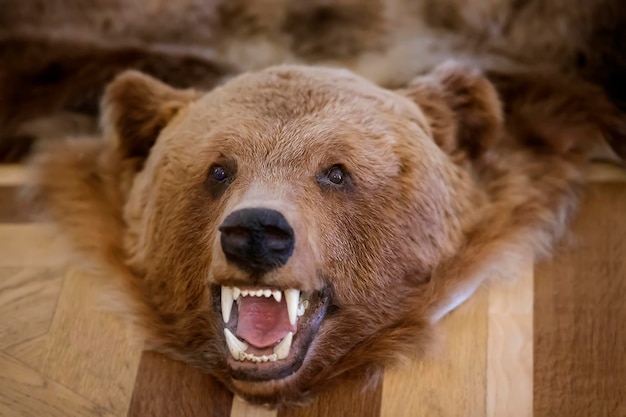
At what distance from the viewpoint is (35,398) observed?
4.04 feet

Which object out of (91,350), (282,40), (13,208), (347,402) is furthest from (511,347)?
(13,208)

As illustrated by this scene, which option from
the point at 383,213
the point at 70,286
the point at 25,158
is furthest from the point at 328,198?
the point at 25,158

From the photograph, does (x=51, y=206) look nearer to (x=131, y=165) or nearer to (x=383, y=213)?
(x=131, y=165)

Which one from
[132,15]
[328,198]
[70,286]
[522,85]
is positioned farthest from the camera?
[132,15]

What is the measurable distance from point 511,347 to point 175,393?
0.52m

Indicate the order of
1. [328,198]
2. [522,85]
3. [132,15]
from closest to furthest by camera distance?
[328,198] → [522,85] → [132,15]

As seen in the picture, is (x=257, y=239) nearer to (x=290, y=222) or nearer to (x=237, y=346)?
(x=290, y=222)

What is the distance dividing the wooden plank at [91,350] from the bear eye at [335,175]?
403mm

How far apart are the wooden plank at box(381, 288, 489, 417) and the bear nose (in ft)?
0.99

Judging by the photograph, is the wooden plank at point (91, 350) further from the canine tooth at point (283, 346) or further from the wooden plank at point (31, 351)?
the canine tooth at point (283, 346)

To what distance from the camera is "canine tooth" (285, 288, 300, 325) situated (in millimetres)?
Result: 1082

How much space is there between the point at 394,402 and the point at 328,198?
32 cm

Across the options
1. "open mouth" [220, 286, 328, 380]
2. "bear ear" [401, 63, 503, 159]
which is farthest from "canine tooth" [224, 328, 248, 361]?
"bear ear" [401, 63, 503, 159]

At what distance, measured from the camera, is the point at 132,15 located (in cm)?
162
